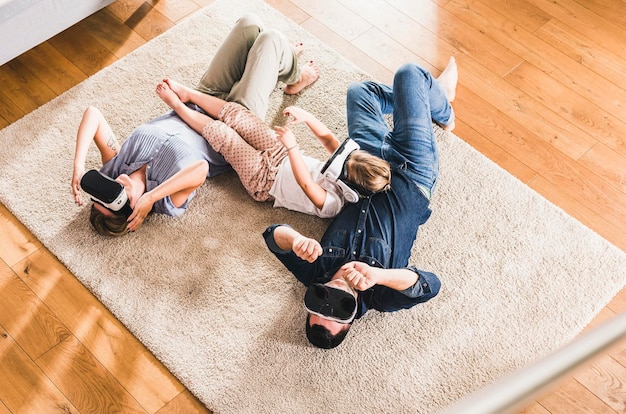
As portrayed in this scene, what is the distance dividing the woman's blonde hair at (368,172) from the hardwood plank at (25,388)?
0.88 m

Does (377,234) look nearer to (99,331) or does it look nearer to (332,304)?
(332,304)

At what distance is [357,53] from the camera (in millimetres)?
2266

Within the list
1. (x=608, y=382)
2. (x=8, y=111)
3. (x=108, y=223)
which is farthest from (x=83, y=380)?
(x=608, y=382)

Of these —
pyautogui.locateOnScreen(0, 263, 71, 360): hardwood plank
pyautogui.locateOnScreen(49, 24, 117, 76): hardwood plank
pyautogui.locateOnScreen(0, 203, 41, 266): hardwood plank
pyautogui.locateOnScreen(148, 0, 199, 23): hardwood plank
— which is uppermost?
pyautogui.locateOnScreen(148, 0, 199, 23): hardwood plank

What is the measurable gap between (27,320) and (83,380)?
0.23 meters

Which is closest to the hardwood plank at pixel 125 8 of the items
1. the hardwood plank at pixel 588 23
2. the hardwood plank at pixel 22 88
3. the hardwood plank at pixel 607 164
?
the hardwood plank at pixel 22 88

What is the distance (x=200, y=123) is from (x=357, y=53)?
684 mm

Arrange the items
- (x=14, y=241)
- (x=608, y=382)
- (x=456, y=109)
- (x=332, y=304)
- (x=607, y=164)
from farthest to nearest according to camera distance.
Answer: (x=456, y=109)
(x=607, y=164)
(x=14, y=241)
(x=608, y=382)
(x=332, y=304)

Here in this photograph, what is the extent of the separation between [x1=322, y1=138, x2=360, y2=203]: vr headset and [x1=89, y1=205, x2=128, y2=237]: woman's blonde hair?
55 cm

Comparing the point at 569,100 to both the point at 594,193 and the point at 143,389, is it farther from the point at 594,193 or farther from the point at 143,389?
the point at 143,389

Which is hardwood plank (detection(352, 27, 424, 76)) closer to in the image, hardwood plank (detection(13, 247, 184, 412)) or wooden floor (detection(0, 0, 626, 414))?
wooden floor (detection(0, 0, 626, 414))

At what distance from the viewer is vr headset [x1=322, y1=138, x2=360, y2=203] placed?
170 centimetres

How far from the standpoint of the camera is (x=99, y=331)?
170 cm

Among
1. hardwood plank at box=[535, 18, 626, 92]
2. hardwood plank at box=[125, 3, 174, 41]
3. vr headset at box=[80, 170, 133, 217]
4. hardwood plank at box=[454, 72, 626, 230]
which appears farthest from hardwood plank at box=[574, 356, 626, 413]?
hardwood plank at box=[125, 3, 174, 41]
